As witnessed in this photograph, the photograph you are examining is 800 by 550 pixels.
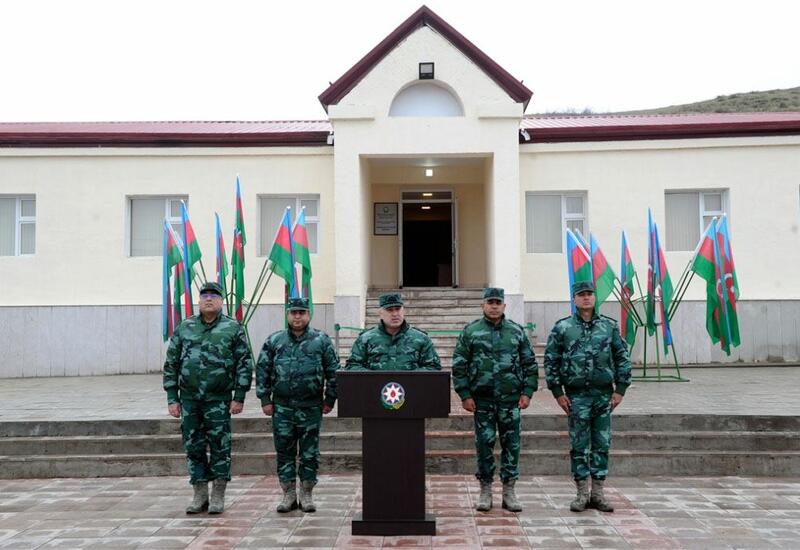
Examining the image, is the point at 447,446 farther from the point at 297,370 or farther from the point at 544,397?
the point at 544,397

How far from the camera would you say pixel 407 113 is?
13.0 metres

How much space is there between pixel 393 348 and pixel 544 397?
4224mm

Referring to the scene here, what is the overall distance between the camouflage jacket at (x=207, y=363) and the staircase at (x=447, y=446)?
62.4 inches

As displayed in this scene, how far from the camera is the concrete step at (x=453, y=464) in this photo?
6863mm

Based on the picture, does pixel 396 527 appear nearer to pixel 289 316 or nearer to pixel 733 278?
pixel 289 316

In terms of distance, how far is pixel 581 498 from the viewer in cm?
566

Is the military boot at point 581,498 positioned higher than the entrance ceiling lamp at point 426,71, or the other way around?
the entrance ceiling lamp at point 426,71

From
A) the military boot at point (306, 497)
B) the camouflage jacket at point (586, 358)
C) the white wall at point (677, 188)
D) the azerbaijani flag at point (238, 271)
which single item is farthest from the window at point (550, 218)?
the military boot at point (306, 497)

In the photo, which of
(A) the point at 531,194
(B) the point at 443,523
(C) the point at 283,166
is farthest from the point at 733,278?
(C) the point at 283,166

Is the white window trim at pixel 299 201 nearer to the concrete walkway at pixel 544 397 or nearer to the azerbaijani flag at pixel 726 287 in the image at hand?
the concrete walkway at pixel 544 397

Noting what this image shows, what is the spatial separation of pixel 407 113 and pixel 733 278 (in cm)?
631

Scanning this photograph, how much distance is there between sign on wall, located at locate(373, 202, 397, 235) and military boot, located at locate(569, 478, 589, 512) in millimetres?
10118

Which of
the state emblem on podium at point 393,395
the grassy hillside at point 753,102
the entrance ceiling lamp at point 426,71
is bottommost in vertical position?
the state emblem on podium at point 393,395

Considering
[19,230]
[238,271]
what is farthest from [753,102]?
[19,230]
